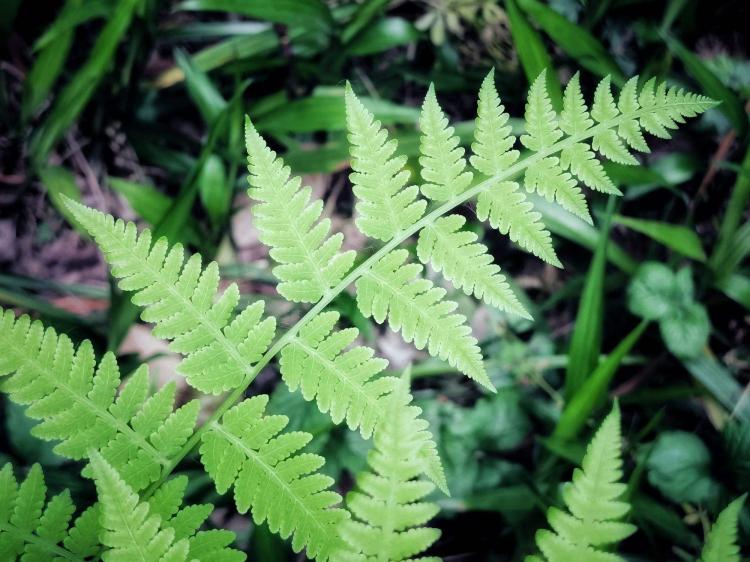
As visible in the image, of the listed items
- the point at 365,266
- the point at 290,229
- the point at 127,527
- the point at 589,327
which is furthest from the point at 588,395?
the point at 127,527

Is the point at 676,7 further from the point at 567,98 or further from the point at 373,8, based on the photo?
the point at 567,98

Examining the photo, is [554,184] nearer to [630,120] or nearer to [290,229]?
[630,120]

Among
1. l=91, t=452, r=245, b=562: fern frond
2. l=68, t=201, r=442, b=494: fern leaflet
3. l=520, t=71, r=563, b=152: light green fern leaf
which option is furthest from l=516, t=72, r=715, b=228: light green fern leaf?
l=91, t=452, r=245, b=562: fern frond

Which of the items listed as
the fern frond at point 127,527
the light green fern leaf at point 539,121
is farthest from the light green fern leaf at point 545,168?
the fern frond at point 127,527

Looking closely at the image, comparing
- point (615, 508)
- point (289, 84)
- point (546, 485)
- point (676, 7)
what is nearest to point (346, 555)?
point (615, 508)

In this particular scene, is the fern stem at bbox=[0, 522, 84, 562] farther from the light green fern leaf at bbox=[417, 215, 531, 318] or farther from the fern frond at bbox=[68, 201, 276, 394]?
the light green fern leaf at bbox=[417, 215, 531, 318]

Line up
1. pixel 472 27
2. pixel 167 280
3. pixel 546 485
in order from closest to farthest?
pixel 167 280
pixel 546 485
pixel 472 27

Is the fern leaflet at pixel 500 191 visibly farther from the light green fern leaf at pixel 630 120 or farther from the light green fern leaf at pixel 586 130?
the light green fern leaf at pixel 630 120
